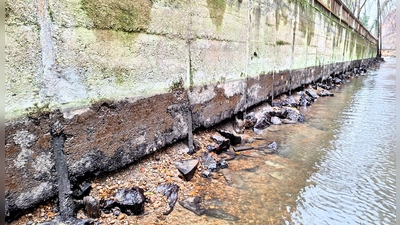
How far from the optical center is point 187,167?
8.33 ft

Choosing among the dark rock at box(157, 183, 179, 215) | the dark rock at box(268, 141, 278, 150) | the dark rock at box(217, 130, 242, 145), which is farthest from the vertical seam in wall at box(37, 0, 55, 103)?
the dark rock at box(268, 141, 278, 150)

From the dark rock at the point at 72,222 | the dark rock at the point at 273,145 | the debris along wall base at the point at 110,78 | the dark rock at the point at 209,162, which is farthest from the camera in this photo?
the dark rock at the point at 273,145

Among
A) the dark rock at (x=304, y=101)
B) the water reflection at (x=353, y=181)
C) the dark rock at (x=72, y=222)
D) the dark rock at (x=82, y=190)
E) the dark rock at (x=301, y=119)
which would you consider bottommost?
the water reflection at (x=353, y=181)

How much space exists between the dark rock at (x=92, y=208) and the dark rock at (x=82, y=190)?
7cm

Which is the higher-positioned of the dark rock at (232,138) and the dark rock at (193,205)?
the dark rock at (232,138)

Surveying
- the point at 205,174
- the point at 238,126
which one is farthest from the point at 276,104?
the point at 205,174

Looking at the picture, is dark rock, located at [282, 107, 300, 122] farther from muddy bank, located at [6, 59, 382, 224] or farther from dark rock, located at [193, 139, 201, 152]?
dark rock, located at [193, 139, 201, 152]

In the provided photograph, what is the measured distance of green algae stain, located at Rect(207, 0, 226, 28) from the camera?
3086mm

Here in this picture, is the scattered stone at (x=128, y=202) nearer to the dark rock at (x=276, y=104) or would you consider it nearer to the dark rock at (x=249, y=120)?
the dark rock at (x=249, y=120)

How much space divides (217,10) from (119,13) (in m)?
1.54

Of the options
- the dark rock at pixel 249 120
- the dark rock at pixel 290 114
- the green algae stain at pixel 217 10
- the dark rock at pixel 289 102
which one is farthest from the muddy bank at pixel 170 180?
the dark rock at pixel 289 102

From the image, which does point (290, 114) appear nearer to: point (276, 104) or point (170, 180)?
point (276, 104)

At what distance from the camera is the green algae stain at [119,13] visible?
1855 millimetres

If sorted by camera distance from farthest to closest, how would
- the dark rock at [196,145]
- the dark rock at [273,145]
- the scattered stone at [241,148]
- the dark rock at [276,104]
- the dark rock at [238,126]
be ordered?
the dark rock at [276,104], the dark rock at [238,126], the dark rock at [273,145], the scattered stone at [241,148], the dark rock at [196,145]
